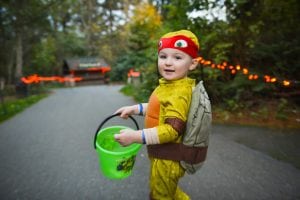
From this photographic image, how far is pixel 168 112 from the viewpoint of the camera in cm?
168

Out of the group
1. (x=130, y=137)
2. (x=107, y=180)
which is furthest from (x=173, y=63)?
(x=107, y=180)

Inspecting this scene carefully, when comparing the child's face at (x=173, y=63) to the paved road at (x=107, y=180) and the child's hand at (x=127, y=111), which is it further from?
the paved road at (x=107, y=180)

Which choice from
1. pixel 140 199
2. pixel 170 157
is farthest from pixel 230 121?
pixel 170 157

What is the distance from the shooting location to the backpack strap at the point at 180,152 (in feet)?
5.98

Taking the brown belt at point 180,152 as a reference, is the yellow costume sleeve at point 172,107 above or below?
above

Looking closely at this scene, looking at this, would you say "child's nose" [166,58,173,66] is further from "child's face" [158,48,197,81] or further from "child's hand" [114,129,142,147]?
"child's hand" [114,129,142,147]

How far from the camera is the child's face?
5.86ft

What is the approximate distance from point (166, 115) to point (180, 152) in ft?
1.13

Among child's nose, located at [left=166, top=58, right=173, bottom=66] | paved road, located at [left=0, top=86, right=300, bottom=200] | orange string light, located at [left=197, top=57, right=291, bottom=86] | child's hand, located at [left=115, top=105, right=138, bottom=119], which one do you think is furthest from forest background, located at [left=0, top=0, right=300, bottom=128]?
child's nose, located at [left=166, top=58, right=173, bottom=66]

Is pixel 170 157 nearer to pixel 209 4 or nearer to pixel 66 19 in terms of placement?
pixel 209 4

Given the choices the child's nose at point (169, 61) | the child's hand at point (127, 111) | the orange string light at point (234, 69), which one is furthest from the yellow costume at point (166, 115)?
the orange string light at point (234, 69)

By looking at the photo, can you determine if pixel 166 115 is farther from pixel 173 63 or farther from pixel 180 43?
pixel 180 43

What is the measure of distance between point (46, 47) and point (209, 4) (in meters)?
27.7

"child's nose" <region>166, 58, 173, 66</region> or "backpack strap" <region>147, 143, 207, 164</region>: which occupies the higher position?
"child's nose" <region>166, 58, 173, 66</region>
